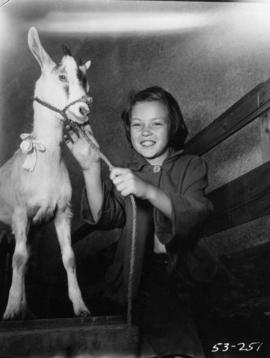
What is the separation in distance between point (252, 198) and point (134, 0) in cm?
88

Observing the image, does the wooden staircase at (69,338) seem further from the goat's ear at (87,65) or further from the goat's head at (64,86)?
the goat's ear at (87,65)

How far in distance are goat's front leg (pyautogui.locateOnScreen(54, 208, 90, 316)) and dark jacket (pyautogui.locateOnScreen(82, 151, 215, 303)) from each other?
73 mm

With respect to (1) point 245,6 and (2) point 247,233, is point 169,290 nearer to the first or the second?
(2) point 247,233

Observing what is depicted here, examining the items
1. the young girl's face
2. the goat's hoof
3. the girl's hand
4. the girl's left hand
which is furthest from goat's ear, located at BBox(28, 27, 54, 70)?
the goat's hoof

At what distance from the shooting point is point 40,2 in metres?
1.70

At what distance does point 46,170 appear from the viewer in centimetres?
154

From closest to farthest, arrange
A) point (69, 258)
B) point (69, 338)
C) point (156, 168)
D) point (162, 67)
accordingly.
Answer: point (69, 338), point (69, 258), point (156, 168), point (162, 67)

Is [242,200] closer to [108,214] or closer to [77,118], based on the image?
[108,214]

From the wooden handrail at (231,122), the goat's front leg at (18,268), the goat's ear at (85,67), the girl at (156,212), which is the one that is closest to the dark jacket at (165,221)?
the girl at (156,212)

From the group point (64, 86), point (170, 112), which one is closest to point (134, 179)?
point (170, 112)

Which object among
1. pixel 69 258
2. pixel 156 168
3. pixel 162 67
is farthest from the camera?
pixel 162 67

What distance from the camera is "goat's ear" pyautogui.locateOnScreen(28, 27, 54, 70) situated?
62.5 inches

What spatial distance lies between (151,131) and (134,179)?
213mm

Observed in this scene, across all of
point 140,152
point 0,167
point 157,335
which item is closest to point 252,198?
point 140,152
